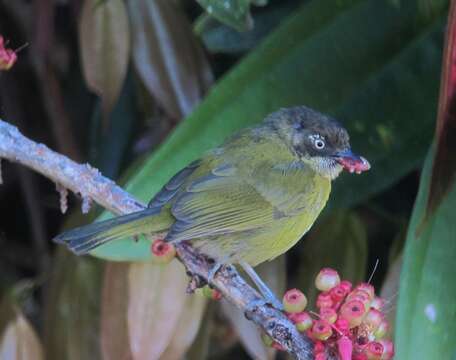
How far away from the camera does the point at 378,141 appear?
2.83 m

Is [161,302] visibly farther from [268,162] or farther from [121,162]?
[121,162]

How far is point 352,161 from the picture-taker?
2582mm

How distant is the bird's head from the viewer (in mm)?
2652

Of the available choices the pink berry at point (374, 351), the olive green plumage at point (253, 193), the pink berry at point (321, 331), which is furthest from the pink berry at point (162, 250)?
the pink berry at point (374, 351)

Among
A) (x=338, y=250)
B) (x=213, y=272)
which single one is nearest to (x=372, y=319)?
(x=213, y=272)

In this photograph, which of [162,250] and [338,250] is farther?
[338,250]

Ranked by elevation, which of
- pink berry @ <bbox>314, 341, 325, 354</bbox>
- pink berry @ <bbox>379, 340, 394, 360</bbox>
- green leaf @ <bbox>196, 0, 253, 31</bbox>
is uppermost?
green leaf @ <bbox>196, 0, 253, 31</bbox>

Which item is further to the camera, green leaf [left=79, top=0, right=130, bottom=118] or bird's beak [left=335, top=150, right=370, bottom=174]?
green leaf [left=79, top=0, right=130, bottom=118]

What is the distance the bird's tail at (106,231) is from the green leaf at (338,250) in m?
0.88

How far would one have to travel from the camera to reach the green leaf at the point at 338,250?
9.96 feet

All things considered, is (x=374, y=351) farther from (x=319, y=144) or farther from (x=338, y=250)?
(x=338, y=250)

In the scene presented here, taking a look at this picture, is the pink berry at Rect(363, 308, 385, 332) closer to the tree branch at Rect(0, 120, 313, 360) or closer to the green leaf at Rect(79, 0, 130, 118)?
the tree branch at Rect(0, 120, 313, 360)

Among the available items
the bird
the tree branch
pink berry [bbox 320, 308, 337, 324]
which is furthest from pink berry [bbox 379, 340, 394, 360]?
the bird

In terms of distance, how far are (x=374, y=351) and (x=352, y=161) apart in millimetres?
838
